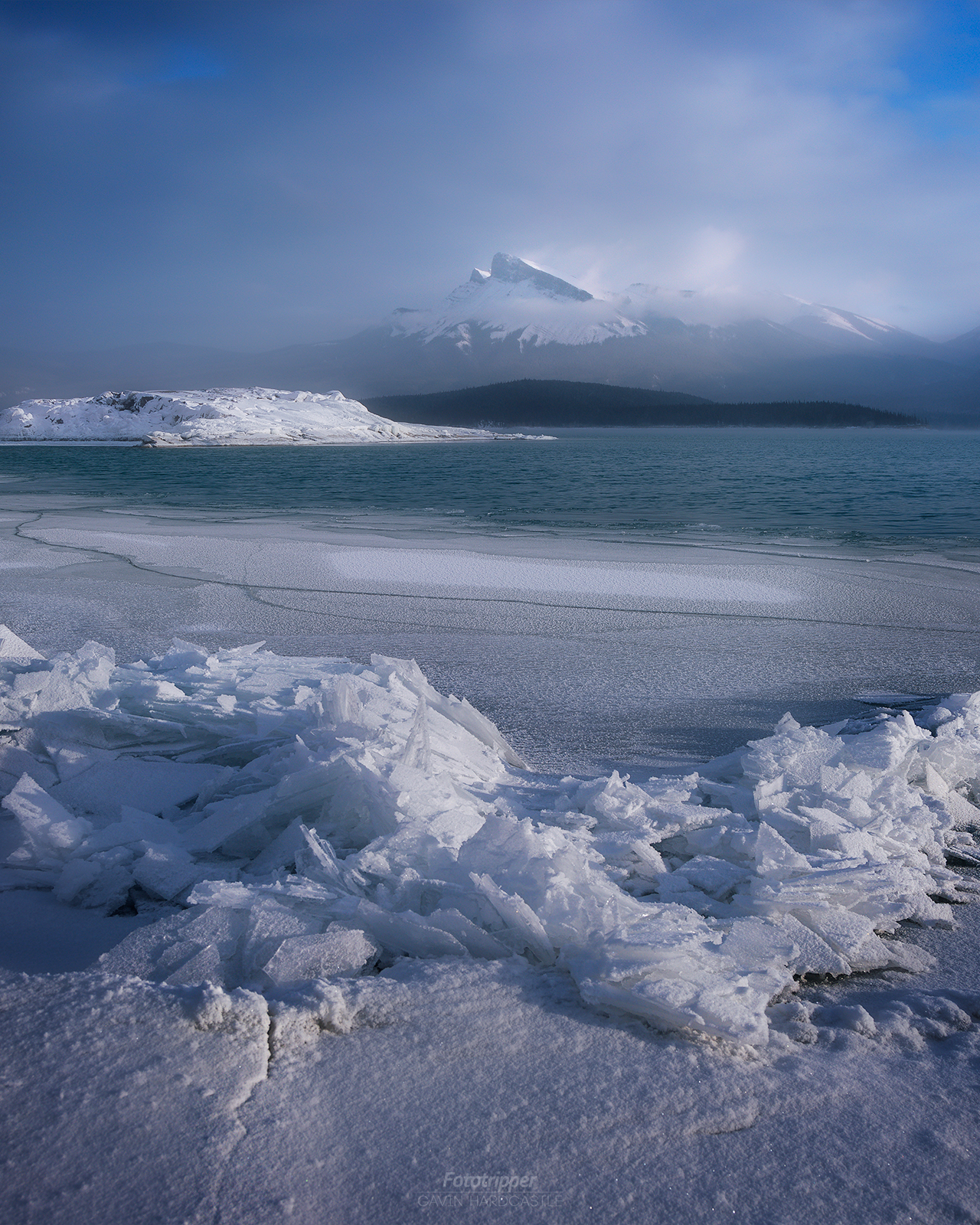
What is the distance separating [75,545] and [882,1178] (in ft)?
30.7

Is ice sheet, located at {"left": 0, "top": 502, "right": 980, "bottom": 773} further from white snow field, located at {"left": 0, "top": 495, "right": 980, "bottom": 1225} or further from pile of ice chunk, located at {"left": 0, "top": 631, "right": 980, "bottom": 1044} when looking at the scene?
pile of ice chunk, located at {"left": 0, "top": 631, "right": 980, "bottom": 1044}

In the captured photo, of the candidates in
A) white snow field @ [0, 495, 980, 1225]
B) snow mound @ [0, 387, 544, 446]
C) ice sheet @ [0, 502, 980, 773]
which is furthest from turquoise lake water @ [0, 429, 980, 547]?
snow mound @ [0, 387, 544, 446]

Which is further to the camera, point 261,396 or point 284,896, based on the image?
point 261,396

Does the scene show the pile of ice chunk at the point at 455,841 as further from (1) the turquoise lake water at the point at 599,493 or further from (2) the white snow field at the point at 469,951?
(1) the turquoise lake water at the point at 599,493

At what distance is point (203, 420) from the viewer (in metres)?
77.3

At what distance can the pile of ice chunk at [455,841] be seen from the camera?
168 cm

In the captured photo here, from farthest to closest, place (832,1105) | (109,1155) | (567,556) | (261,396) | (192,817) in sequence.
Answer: (261,396), (567,556), (192,817), (832,1105), (109,1155)

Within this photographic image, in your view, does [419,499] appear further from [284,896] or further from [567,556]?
[284,896]

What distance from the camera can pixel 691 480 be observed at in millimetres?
24812

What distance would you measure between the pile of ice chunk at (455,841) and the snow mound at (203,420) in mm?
73989

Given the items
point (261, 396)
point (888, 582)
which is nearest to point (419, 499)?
point (888, 582)

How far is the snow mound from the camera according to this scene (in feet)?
247

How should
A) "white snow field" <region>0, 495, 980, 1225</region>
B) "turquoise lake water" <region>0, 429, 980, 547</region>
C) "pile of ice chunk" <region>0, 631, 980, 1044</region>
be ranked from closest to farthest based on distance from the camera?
"white snow field" <region>0, 495, 980, 1225</region> → "pile of ice chunk" <region>0, 631, 980, 1044</region> → "turquoise lake water" <region>0, 429, 980, 547</region>

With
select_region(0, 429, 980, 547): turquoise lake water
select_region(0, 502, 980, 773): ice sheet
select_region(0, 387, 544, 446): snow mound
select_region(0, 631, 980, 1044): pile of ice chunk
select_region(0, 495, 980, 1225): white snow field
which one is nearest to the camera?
select_region(0, 495, 980, 1225): white snow field
